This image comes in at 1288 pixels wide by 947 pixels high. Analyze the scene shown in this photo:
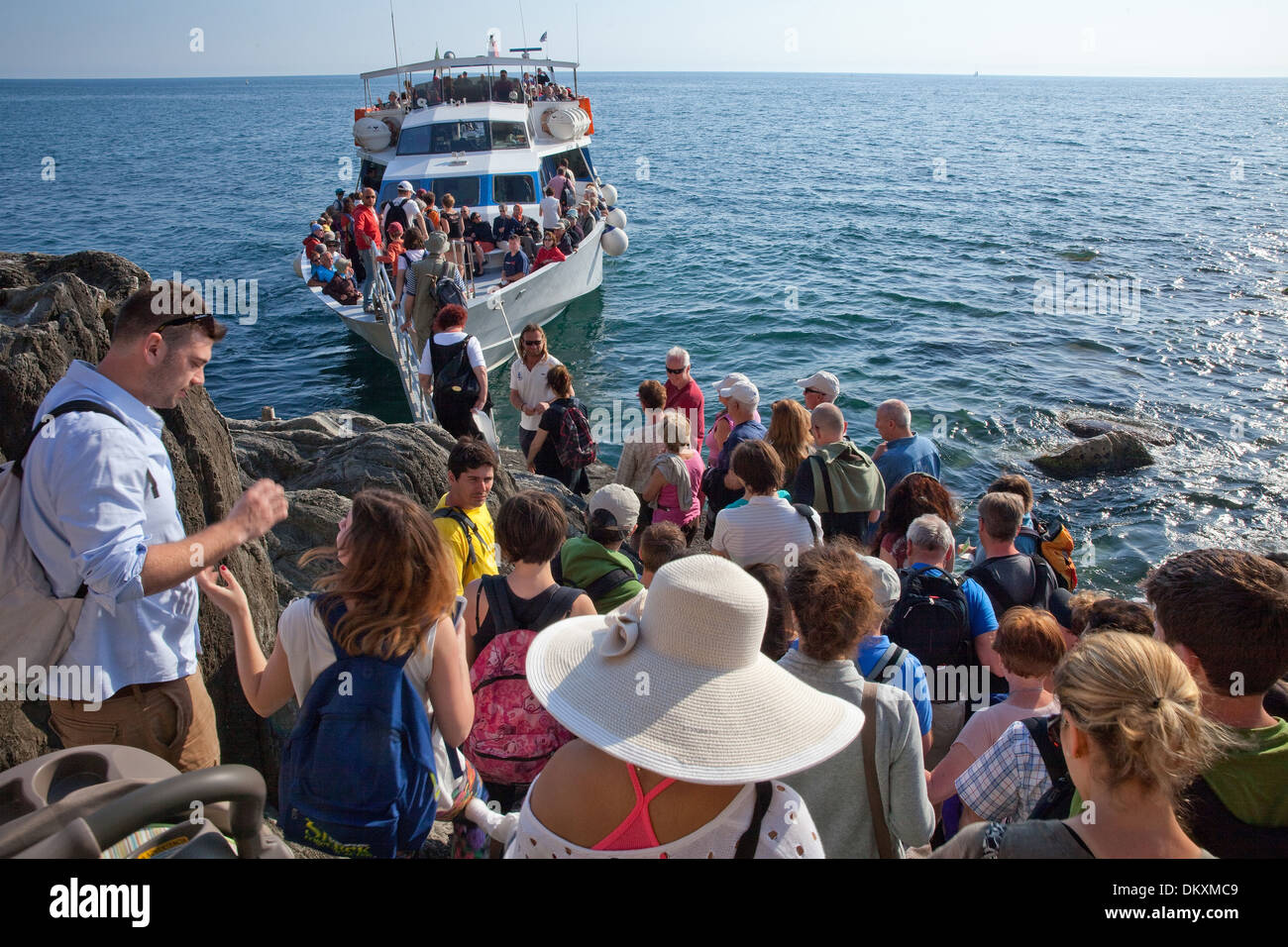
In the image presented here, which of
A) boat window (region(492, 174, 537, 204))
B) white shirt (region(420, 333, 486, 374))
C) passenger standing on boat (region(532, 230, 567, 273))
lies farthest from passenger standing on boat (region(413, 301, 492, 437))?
boat window (region(492, 174, 537, 204))

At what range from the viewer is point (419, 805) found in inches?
98.4

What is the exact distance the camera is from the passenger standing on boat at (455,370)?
7.27 m

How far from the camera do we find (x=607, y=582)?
3.85m

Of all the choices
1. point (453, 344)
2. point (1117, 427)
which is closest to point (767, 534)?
point (453, 344)

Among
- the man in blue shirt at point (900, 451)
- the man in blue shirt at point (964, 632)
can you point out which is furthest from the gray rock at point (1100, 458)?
the man in blue shirt at point (964, 632)

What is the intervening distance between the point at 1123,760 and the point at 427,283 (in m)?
8.97

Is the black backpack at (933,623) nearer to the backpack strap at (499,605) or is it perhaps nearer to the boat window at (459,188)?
the backpack strap at (499,605)

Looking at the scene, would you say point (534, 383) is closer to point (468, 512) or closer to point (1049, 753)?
point (468, 512)

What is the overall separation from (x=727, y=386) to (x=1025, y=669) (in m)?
3.44

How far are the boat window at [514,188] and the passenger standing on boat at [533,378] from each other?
35.6ft

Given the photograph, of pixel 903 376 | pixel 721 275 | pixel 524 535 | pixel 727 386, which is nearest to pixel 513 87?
pixel 721 275

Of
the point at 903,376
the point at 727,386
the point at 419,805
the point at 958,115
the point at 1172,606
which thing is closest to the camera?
the point at 419,805

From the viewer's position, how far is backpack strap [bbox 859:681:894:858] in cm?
249
